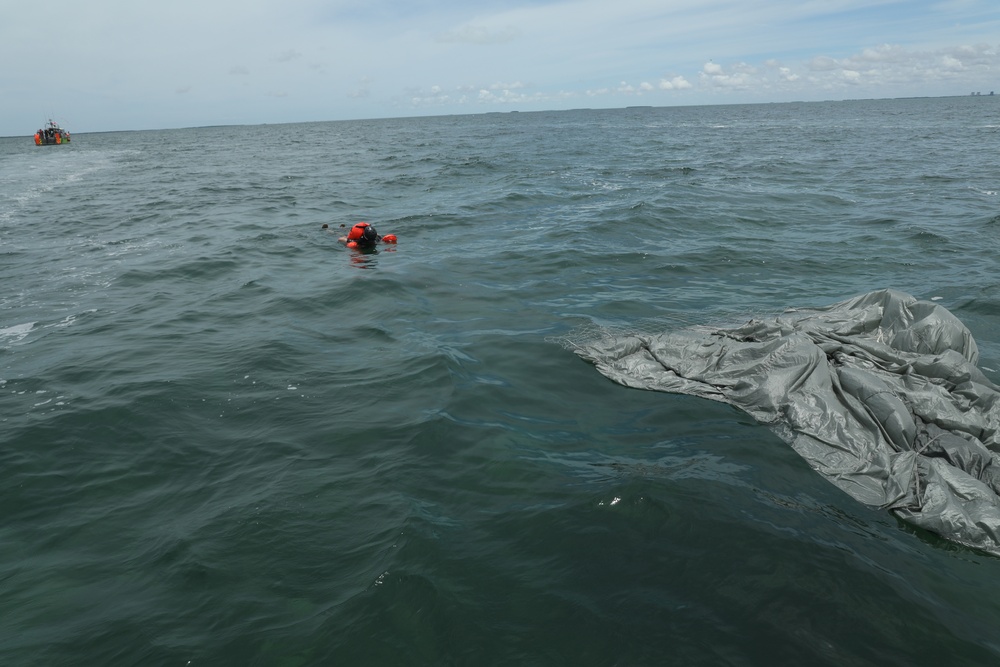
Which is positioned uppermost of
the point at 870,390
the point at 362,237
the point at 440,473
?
the point at 362,237

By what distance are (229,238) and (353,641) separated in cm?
1752

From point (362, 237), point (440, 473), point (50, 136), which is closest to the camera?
point (440, 473)

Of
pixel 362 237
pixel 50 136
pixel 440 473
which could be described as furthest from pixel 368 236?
pixel 50 136

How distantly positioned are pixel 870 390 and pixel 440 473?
5042mm

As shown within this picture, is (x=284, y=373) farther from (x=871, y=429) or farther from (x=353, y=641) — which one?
(x=871, y=429)

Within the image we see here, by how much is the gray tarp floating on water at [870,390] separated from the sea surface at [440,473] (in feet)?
0.95

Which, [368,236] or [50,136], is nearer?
[368,236]

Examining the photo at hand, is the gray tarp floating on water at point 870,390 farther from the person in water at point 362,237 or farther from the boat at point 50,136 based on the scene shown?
the boat at point 50,136

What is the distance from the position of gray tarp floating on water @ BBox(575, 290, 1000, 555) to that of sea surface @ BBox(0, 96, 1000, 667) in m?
0.29

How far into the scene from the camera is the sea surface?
4719 millimetres

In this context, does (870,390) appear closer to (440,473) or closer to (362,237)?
(440,473)

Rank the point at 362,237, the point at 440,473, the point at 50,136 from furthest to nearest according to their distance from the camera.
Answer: the point at 50,136 → the point at 362,237 → the point at 440,473

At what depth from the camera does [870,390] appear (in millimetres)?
6852

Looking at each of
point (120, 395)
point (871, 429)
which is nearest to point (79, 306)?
point (120, 395)
